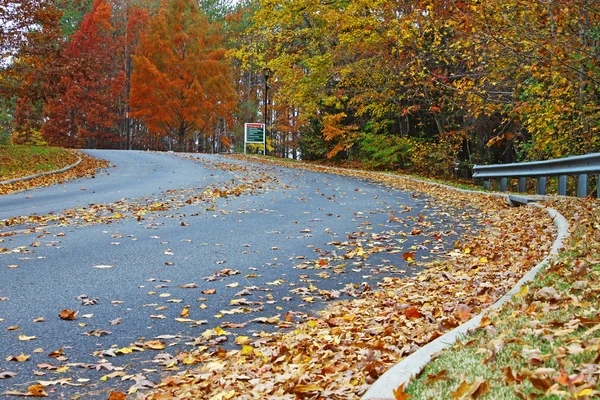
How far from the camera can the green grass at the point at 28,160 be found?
63.5 feet

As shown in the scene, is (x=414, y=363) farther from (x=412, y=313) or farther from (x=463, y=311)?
(x=412, y=313)

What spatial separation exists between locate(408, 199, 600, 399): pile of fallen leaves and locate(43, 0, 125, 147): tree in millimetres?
44733

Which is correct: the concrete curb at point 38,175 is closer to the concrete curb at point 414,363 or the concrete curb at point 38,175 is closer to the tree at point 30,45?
the tree at point 30,45

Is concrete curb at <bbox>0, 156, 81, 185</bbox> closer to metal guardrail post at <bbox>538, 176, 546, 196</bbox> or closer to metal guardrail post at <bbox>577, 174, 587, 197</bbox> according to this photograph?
metal guardrail post at <bbox>538, 176, 546, 196</bbox>

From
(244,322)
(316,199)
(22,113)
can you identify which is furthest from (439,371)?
(22,113)

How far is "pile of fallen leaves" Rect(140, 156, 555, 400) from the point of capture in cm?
372

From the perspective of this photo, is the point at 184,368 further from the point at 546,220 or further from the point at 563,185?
the point at 563,185

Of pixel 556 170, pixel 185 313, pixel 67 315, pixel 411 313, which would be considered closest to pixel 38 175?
pixel 556 170

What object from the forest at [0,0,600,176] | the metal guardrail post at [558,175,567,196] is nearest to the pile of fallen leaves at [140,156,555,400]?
the metal guardrail post at [558,175,567,196]

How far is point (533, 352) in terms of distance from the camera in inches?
130

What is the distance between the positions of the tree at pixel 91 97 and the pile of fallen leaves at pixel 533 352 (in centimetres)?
4473

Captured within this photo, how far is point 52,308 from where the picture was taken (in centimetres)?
533

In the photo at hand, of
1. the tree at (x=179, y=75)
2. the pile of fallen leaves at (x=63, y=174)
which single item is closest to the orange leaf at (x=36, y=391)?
the pile of fallen leaves at (x=63, y=174)

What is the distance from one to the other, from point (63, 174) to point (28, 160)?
317 cm
